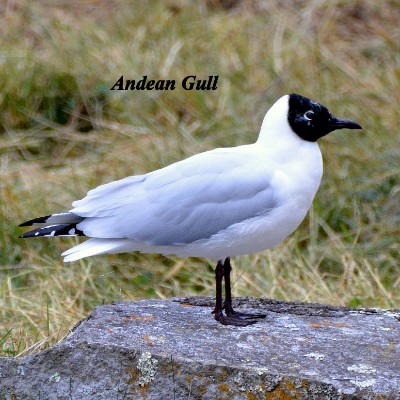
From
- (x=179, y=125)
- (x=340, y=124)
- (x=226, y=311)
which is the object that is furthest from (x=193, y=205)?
(x=179, y=125)

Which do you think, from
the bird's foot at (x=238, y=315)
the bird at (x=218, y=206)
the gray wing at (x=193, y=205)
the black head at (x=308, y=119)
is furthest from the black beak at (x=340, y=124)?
the bird's foot at (x=238, y=315)

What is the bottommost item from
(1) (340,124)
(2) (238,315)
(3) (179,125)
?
(2) (238,315)

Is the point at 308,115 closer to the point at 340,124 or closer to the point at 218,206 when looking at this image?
the point at 340,124

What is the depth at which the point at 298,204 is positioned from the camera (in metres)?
3.47

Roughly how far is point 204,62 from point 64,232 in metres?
3.98

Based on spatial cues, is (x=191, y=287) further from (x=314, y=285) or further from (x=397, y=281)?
(x=397, y=281)

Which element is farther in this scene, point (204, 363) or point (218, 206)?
point (218, 206)

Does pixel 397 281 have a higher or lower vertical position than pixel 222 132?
lower

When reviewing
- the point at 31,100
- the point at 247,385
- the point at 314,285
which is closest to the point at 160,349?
the point at 247,385

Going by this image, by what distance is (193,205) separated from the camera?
11.6 ft

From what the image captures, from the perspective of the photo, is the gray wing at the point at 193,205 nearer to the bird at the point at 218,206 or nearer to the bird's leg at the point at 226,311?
the bird at the point at 218,206

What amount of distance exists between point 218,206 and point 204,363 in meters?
0.69

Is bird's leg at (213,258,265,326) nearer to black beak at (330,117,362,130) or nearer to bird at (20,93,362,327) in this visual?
bird at (20,93,362,327)

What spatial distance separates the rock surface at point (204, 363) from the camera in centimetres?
298
